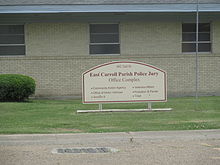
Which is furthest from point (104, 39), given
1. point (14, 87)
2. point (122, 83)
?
point (122, 83)

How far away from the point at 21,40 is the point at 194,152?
44.9 ft

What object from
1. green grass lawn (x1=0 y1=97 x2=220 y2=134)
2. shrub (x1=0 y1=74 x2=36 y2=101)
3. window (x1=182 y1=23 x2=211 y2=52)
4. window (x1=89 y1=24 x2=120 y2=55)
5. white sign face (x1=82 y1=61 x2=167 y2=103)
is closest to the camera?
green grass lawn (x1=0 y1=97 x2=220 y2=134)

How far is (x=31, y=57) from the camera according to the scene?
20094 millimetres

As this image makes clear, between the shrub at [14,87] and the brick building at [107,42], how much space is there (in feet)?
7.66

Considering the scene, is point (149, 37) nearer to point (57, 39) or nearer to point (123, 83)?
point (57, 39)

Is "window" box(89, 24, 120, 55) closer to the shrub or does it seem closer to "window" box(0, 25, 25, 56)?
"window" box(0, 25, 25, 56)

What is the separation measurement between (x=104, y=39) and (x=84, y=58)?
139cm

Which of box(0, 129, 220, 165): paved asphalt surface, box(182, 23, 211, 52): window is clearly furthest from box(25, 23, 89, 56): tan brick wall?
box(0, 129, 220, 165): paved asphalt surface

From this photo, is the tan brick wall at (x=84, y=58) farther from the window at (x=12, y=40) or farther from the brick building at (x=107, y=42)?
the window at (x=12, y=40)

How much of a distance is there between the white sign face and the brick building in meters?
5.91

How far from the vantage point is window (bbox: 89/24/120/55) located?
20.5m

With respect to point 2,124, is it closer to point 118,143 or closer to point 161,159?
point 118,143

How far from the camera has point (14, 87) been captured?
17500mm

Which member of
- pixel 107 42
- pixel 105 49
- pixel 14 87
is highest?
pixel 107 42
